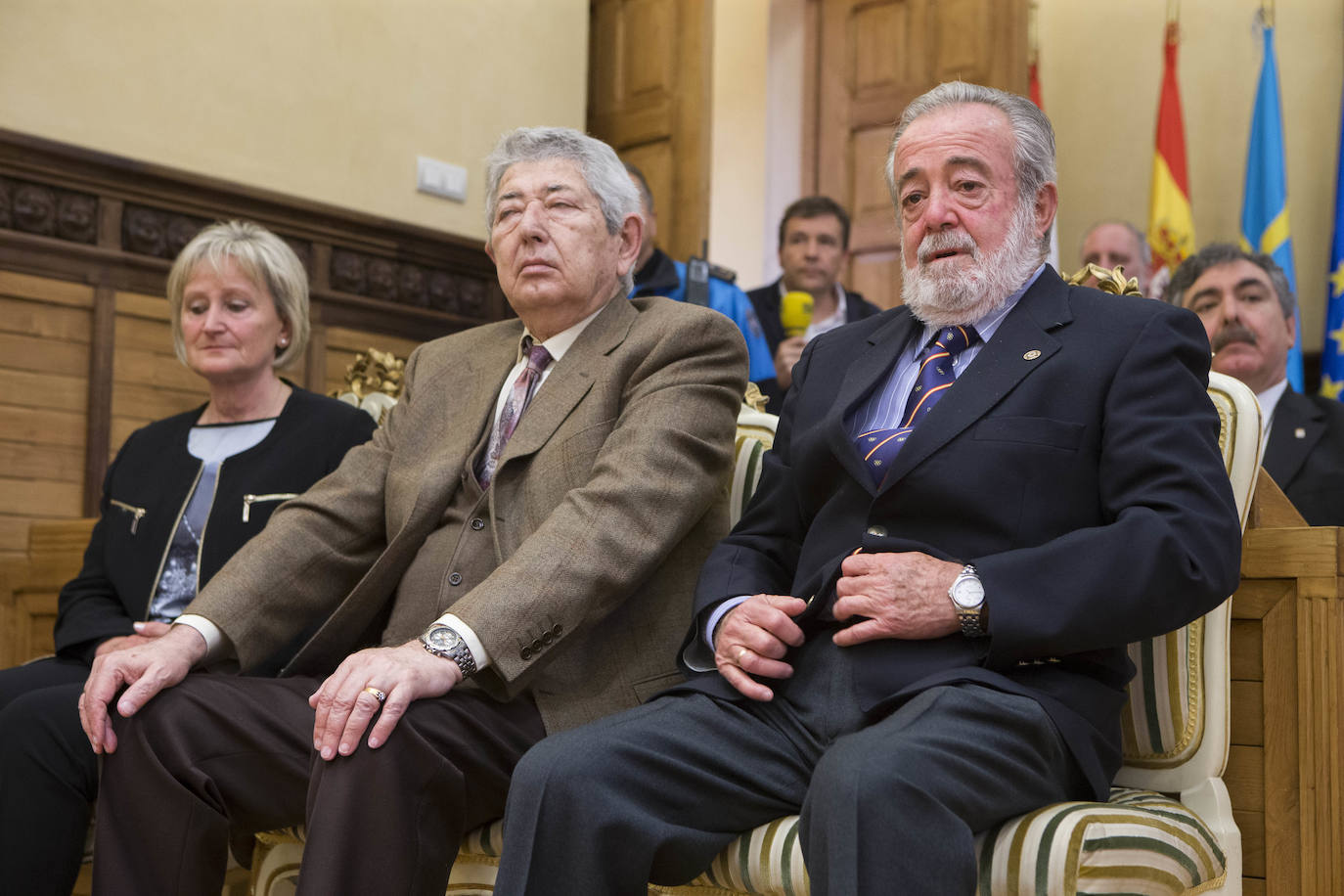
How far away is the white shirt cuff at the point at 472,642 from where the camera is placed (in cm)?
169

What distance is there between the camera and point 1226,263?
10.4 ft

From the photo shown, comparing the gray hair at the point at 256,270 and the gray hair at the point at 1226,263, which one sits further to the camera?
the gray hair at the point at 1226,263

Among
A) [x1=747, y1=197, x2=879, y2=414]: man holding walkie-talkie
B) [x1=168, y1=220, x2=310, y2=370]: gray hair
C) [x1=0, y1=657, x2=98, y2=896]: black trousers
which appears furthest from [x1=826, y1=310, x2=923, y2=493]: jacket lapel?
[x1=747, y1=197, x2=879, y2=414]: man holding walkie-talkie

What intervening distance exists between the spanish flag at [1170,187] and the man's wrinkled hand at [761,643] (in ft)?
13.7

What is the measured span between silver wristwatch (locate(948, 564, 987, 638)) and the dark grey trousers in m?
0.07

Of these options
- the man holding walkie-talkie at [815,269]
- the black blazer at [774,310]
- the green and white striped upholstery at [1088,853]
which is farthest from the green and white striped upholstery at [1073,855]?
the black blazer at [774,310]

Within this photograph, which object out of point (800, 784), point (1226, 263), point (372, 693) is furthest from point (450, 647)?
point (1226, 263)

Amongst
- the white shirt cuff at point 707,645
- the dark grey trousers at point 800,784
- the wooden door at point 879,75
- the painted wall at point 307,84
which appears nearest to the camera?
the dark grey trousers at point 800,784

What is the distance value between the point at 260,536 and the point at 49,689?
378mm

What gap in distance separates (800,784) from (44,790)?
1128mm

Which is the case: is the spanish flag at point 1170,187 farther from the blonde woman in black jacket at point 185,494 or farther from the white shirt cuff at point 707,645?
the white shirt cuff at point 707,645

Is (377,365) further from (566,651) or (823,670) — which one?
(823,670)

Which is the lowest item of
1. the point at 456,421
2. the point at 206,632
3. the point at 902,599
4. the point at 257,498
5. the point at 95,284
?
A: the point at 206,632

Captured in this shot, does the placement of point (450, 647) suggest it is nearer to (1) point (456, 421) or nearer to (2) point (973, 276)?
(1) point (456, 421)
